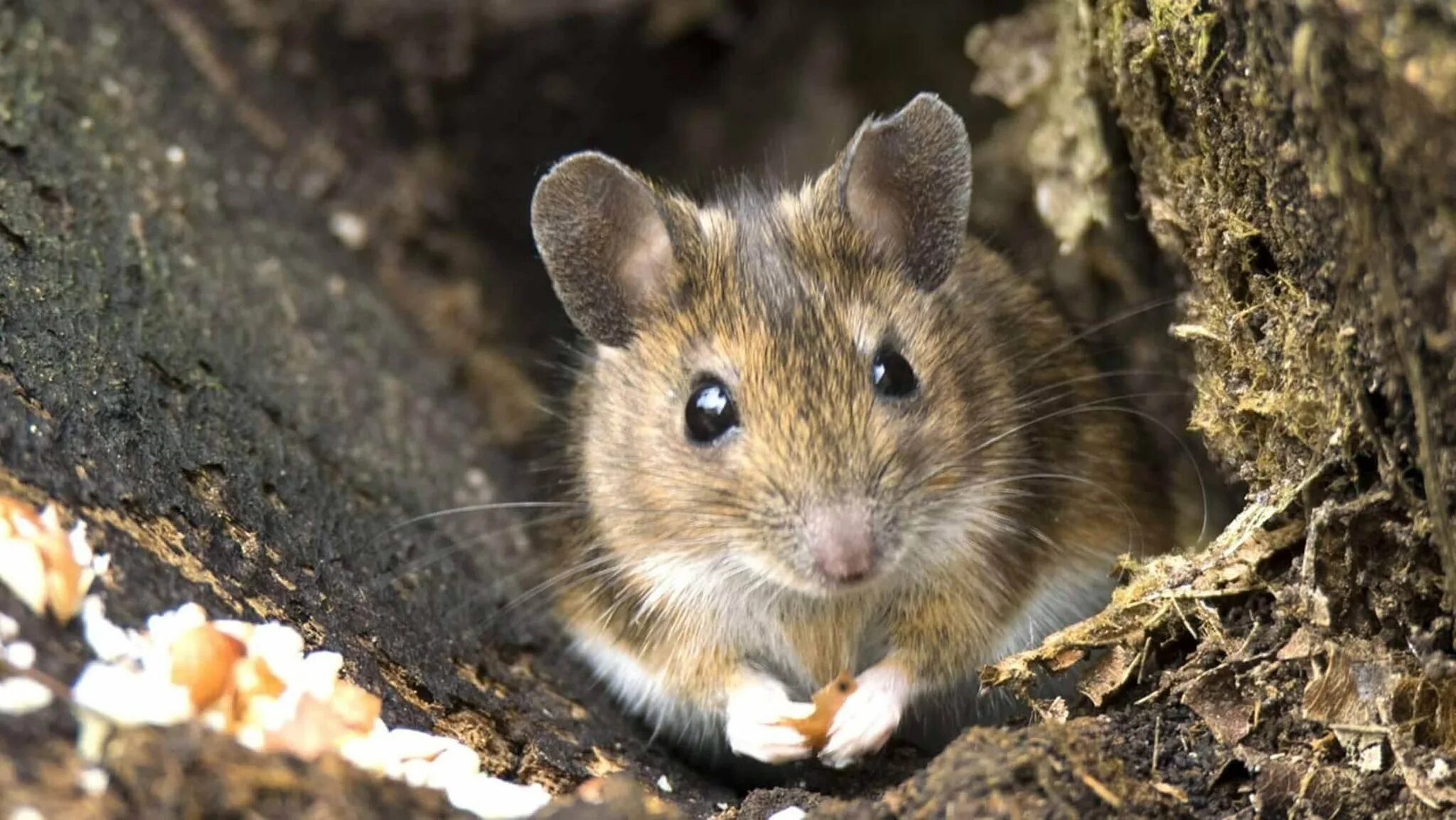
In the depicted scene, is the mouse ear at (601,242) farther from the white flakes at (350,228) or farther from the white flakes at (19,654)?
the white flakes at (350,228)

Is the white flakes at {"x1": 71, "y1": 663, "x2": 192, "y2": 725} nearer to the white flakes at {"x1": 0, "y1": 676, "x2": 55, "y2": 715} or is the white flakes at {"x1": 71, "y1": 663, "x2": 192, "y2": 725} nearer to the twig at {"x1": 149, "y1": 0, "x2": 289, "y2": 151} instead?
the white flakes at {"x1": 0, "y1": 676, "x2": 55, "y2": 715}

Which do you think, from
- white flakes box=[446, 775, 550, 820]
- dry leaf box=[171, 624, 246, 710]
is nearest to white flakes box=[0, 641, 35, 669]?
dry leaf box=[171, 624, 246, 710]

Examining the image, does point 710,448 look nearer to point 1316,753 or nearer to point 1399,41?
point 1316,753

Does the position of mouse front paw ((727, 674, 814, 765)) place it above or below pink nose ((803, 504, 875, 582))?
below

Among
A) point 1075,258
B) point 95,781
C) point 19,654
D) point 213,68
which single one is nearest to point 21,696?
point 19,654

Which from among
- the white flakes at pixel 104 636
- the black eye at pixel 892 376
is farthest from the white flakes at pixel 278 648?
the black eye at pixel 892 376

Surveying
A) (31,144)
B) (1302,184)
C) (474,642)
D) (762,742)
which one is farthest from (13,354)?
(1302,184)
